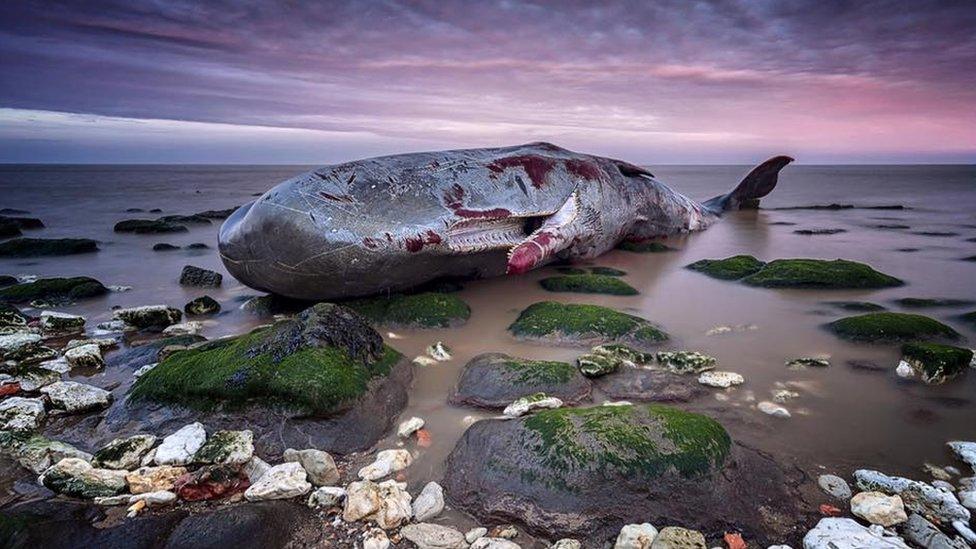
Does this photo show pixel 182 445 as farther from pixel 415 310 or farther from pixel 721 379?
pixel 721 379

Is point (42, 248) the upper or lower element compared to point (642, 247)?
lower

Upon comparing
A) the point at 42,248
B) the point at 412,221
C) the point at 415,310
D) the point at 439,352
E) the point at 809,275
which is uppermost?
the point at 412,221

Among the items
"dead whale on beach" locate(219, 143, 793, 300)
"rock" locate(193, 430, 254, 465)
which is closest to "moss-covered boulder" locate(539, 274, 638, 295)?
"dead whale on beach" locate(219, 143, 793, 300)

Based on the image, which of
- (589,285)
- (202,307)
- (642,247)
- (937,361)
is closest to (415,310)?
(589,285)

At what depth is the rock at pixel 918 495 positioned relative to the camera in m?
2.61

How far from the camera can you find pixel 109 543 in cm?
246

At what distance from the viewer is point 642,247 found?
962cm

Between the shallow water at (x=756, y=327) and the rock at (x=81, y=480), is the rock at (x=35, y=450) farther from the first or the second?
the shallow water at (x=756, y=327)

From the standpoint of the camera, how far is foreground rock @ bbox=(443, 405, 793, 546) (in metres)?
2.62

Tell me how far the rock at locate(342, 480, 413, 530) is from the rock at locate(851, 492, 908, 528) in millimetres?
2138

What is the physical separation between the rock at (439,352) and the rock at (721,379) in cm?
198

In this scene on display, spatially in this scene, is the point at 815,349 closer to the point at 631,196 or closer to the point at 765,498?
the point at 765,498

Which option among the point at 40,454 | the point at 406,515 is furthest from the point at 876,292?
the point at 40,454

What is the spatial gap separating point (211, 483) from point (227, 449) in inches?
12.2
